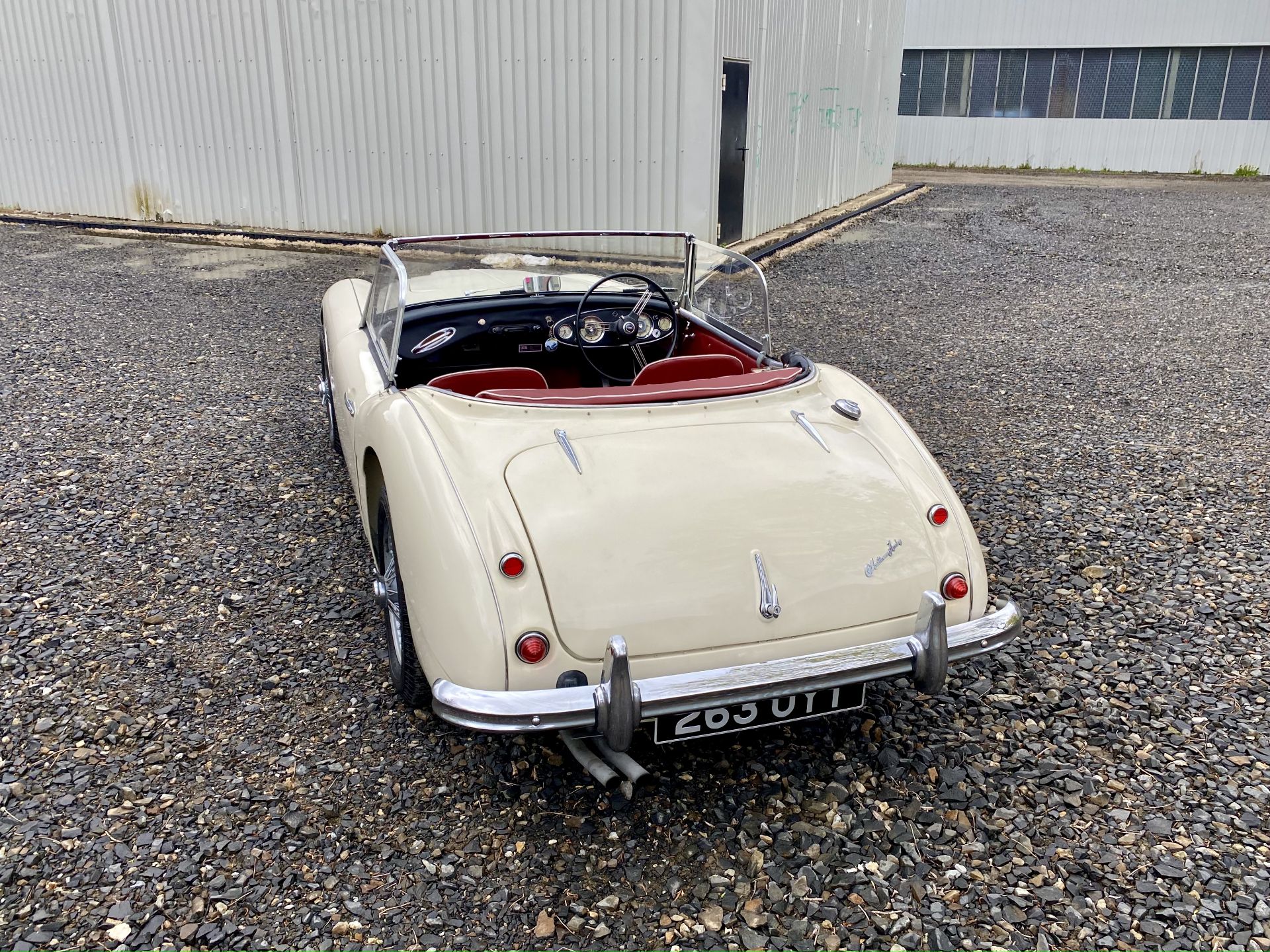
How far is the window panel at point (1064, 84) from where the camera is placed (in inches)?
992

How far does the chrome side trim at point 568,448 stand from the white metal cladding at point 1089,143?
82.2 ft

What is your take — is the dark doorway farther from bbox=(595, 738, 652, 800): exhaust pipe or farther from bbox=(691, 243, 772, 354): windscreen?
bbox=(595, 738, 652, 800): exhaust pipe

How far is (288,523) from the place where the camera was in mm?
4355

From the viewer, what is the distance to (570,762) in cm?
286

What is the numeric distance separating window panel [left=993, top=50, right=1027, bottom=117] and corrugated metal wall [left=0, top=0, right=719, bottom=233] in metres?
19.6

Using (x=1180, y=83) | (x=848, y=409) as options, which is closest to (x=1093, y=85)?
(x=1180, y=83)

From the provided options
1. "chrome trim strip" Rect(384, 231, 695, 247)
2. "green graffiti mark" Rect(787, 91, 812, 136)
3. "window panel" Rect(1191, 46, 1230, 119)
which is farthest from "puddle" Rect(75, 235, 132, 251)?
"window panel" Rect(1191, 46, 1230, 119)

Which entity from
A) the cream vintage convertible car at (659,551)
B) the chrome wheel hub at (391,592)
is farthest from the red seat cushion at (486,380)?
the chrome wheel hub at (391,592)

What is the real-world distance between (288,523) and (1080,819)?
3.35 meters

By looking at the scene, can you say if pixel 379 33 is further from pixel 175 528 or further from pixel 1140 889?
pixel 1140 889

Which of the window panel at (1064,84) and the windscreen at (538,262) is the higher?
the window panel at (1064,84)

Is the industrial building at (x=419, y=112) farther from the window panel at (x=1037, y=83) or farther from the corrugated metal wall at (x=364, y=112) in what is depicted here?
the window panel at (x=1037, y=83)

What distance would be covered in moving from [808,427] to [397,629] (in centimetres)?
146

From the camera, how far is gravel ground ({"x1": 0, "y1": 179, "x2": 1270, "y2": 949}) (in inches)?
92.5
